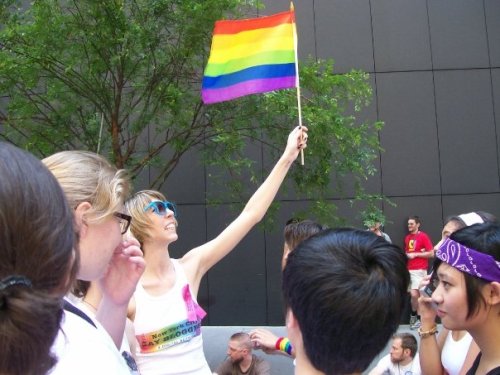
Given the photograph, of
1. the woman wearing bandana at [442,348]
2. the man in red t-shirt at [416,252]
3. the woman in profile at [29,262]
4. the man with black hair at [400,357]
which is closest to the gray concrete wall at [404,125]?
the man in red t-shirt at [416,252]

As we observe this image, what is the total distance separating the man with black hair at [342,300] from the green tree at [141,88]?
5.66 metres

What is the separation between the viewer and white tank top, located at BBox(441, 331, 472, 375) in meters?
2.88

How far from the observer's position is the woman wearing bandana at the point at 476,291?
2.35 meters

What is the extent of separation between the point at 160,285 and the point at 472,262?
161cm

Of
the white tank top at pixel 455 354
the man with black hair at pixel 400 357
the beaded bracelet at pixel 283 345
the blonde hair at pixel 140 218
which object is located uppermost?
the blonde hair at pixel 140 218

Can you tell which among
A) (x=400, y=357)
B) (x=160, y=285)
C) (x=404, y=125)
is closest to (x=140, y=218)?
(x=160, y=285)

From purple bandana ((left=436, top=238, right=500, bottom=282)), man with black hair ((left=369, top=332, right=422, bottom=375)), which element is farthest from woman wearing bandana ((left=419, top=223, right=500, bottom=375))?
man with black hair ((left=369, top=332, right=422, bottom=375))

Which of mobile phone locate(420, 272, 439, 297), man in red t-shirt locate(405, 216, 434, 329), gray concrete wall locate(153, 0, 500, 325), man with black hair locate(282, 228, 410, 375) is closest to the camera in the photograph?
man with black hair locate(282, 228, 410, 375)

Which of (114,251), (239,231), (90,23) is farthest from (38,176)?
(90,23)

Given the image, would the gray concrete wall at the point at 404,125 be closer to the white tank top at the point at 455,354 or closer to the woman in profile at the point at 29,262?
the white tank top at the point at 455,354

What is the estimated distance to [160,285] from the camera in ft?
10.2

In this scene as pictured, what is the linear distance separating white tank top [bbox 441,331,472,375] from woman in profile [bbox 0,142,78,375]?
2.42 meters

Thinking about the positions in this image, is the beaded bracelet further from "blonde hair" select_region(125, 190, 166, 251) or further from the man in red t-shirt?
the man in red t-shirt

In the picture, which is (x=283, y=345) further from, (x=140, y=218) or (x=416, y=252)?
(x=416, y=252)
